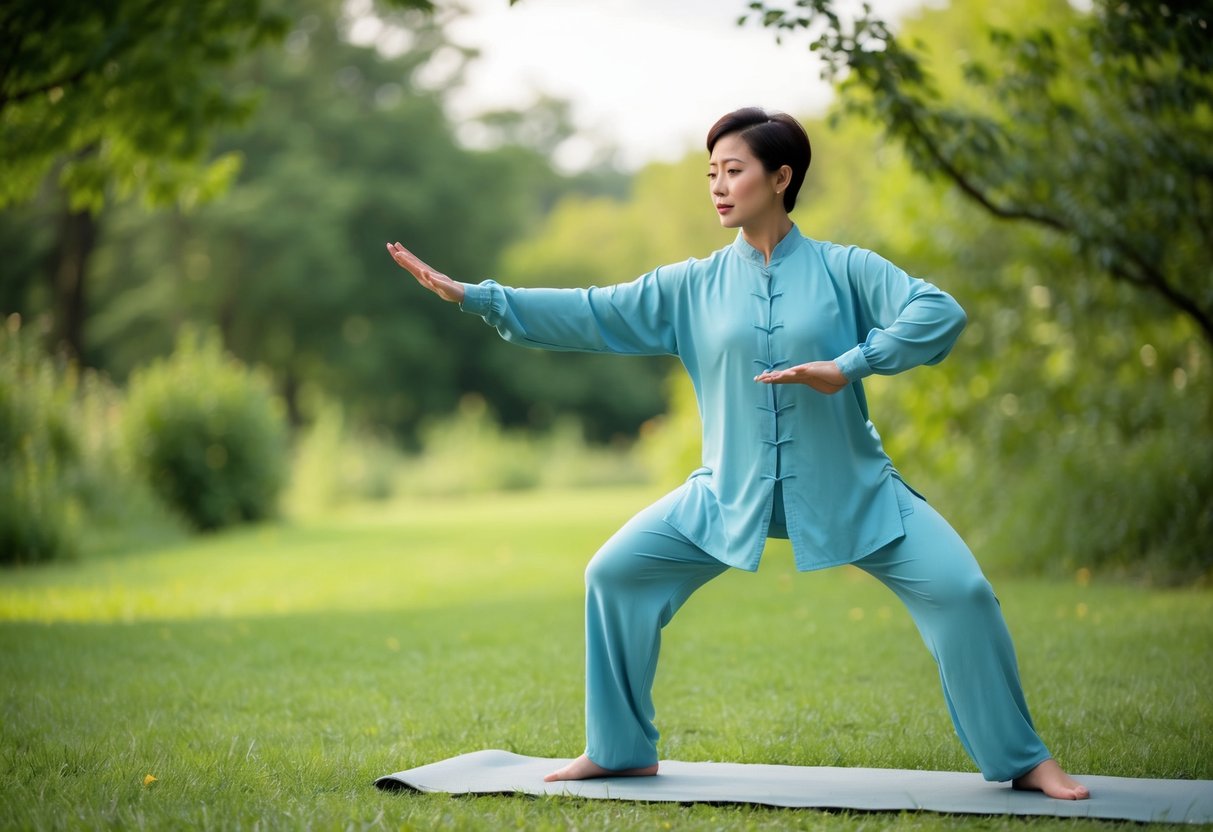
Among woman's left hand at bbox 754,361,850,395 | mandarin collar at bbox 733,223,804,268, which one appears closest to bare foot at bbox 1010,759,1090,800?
woman's left hand at bbox 754,361,850,395

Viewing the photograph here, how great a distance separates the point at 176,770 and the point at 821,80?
5020mm

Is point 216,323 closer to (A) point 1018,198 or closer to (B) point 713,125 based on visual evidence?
(A) point 1018,198

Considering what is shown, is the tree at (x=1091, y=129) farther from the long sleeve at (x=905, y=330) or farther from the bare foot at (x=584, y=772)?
the bare foot at (x=584, y=772)

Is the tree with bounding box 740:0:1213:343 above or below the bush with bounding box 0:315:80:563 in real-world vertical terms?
above

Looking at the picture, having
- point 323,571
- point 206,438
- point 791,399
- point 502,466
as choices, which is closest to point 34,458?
point 323,571

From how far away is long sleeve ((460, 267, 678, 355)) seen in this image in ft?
15.5

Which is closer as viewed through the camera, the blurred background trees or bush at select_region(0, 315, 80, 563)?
the blurred background trees

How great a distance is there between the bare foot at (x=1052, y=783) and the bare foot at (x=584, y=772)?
1.30 meters

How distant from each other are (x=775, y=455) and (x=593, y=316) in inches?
34.1

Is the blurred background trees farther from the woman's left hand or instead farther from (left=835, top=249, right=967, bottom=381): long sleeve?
the woman's left hand

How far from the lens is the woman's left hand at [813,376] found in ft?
13.3

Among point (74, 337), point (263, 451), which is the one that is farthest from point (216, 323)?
point (263, 451)

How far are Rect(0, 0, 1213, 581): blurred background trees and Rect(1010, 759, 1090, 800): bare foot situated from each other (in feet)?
14.0

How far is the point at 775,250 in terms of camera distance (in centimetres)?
459
